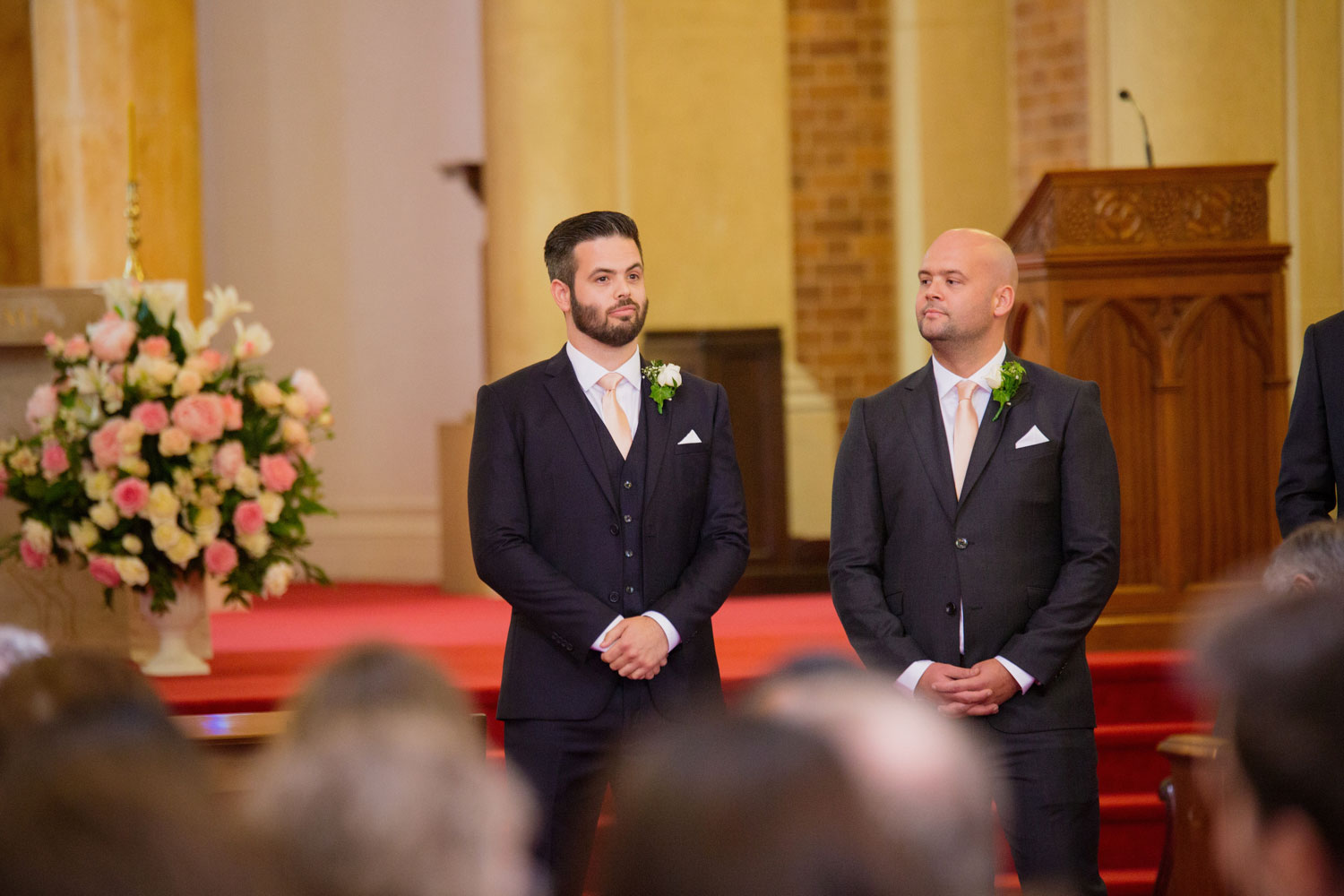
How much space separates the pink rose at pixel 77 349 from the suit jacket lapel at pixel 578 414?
2261 mm

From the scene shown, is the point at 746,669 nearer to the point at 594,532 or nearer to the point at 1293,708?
the point at 594,532

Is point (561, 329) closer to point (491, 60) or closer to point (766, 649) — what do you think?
point (491, 60)

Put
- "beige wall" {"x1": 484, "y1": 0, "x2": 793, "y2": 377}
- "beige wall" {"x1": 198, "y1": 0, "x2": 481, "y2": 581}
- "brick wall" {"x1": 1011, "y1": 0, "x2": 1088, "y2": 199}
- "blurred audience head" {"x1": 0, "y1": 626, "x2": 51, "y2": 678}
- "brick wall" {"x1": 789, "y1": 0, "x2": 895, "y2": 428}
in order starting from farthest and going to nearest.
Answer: "beige wall" {"x1": 198, "y1": 0, "x2": 481, "y2": 581}, "brick wall" {"x1": 789, "y1": 0, "x2": 895, "y2": 428}, "brick wall" {"x1": 1011, "y1": 0, "x2": 1088, "y2": 199}, "beige wall" {"x1": 484, "y1": 0, "x2": 793, "y2": 377}, "blurred audience head" {"x1": 0, "y1": 626, "x2": 51, "y2": 678}

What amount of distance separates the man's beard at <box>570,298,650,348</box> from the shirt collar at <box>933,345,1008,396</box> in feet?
2.28

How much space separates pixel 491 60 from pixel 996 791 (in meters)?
5.66

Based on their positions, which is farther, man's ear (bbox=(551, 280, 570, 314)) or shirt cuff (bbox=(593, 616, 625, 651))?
man's ear (bbox=(551, 280, 570, 314))

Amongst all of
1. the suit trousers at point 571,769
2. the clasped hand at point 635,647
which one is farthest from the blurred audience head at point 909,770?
the suit trousers at point 571,769

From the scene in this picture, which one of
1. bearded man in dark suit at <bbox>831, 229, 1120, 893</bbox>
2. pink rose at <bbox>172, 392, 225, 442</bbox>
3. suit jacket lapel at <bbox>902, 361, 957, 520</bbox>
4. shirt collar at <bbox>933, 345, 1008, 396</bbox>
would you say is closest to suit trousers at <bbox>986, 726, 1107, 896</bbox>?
bearded man in dark suit at <bbox>831, 229, 1120, 893</bbox>

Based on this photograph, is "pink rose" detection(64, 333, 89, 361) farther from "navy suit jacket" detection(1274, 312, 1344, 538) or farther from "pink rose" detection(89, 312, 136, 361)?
"navy suit jacket" detection(1274, 312, 1344, 538)

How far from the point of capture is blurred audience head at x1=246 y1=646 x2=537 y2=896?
3.67ft

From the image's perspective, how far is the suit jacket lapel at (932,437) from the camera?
3.32 m

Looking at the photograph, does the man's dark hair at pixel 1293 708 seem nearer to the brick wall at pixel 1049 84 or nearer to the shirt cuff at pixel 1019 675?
the shirt cuff at pixel 1019 675

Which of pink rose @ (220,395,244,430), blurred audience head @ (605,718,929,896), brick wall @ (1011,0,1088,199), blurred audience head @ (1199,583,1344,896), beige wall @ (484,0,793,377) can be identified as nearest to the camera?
blurred audience head @ (605,718,929,896)

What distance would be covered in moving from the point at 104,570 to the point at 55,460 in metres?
0.40
